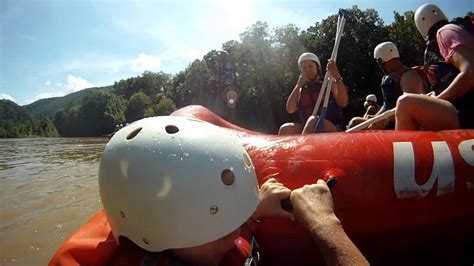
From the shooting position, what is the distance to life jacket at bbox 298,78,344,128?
4.27 metres

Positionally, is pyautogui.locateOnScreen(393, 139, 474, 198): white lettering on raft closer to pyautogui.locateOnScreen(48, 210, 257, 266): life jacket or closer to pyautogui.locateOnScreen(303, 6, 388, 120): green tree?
pyautogui.locateOnScreen(48, 210, 257, 266): life jacket

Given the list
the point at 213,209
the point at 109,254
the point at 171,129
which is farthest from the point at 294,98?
the point at 109,254

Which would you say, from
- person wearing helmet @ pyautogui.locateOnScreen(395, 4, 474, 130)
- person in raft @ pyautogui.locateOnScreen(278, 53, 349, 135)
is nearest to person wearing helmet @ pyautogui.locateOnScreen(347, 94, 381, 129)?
person in raft @ pyautogui.locateOnScreen(278, 53, 349, 135)

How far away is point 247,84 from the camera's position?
30.5 m

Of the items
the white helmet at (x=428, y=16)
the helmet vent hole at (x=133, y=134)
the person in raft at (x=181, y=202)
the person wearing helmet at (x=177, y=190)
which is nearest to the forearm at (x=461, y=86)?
the white helmet at (x=428, y=16)

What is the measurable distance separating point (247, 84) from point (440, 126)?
92.7ft

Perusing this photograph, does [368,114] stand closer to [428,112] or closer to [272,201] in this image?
[428,112]

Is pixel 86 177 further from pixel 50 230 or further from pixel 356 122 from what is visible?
pixel 356 122

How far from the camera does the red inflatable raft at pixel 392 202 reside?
1.99 m

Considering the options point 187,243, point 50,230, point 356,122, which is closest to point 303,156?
point 187,243

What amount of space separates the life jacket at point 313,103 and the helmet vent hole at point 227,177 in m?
3.10

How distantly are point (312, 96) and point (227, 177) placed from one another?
327 cm

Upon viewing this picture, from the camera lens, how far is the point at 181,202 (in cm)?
125

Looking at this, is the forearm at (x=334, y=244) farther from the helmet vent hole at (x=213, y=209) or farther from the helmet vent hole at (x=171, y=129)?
the helmet vent hole at (x=171, y=129)
